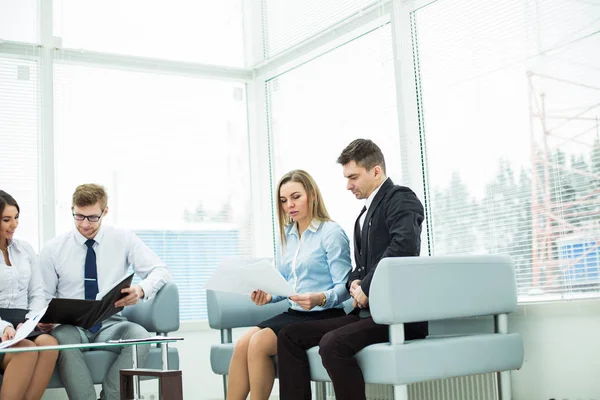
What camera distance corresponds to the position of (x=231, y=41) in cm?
537

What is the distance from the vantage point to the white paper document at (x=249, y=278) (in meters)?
2.97

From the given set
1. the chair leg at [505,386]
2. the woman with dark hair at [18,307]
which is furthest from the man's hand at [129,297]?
the chair leg at [505,386]

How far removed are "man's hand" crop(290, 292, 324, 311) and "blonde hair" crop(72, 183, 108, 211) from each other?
1.24 meters

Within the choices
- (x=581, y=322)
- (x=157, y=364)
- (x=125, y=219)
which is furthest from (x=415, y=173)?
(x=125, y=219)

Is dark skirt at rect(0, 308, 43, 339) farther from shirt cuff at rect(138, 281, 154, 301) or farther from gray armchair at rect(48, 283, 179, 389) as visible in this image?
shirt cuff at rect(138, 281, 154, 301)

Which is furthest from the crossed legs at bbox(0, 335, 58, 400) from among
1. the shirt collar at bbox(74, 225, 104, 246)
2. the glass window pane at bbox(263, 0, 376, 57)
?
the glass window pane at bbox(263, 0, 376, 57)

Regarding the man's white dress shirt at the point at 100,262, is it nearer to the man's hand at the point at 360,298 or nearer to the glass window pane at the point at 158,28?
the man's hand at the point at 360,298

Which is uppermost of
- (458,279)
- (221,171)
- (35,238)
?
(221,171)

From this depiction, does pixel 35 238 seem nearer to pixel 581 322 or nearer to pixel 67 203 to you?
pixel 67 203

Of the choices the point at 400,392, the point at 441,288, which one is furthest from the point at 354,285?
the point at 400,392

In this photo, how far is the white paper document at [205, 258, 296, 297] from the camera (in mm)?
2967

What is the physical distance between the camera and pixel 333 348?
2758mm

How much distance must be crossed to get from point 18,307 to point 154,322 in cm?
66

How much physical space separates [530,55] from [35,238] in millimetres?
3071
